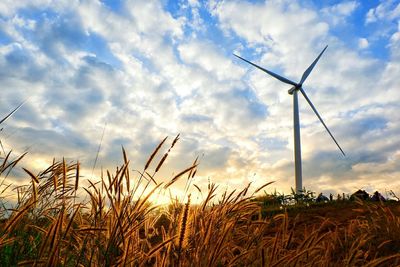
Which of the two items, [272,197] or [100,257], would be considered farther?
[272,197]

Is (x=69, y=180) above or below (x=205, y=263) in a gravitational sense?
above

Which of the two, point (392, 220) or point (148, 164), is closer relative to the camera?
point (148, 164)

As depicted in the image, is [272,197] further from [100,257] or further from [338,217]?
[100,257]

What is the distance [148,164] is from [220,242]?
2.70 ft

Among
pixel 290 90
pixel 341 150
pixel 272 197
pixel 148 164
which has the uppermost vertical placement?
pixel 290 90

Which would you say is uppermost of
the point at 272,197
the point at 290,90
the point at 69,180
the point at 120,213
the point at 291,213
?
the point at 290,90

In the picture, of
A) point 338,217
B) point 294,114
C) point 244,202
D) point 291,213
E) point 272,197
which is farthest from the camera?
point 294,114

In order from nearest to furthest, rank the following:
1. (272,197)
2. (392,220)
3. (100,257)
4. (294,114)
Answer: (100,257), (392,220), (272,197), (294,114)

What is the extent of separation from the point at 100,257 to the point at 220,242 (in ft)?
2.82

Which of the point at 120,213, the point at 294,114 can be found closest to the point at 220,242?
the point at 120,213

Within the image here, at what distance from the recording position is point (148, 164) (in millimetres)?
2645

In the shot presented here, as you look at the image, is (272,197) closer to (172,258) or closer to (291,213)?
(291,213)

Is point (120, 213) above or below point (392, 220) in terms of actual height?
below

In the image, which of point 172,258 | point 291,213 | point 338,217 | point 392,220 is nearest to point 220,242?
point 172,258
